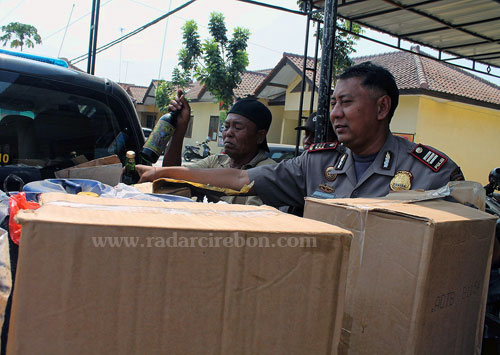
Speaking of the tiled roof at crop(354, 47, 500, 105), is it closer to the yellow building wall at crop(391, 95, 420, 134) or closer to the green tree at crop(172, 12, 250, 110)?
the yellow building wall at crop(391, 95, 420, 134)

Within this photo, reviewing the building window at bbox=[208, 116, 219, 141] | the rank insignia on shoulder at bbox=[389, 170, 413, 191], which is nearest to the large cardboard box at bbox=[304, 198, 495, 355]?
the rank insignia on shoulder at bbox=[389, 170, 413, 191]

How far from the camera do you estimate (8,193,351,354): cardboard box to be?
24.1 inches

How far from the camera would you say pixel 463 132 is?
12.9 meters

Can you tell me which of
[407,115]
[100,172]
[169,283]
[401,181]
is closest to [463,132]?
[407,115]

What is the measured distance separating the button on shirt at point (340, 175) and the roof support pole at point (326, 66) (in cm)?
67

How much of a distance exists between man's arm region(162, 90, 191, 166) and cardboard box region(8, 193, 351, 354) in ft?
4.39

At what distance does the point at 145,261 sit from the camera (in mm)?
658

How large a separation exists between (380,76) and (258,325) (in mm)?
1403

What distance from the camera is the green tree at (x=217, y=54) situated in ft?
49.1

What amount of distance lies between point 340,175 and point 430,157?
36 centimetres

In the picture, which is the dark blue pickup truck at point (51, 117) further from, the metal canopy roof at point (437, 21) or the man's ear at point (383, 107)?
the metal canopy roof at point (437, 21)

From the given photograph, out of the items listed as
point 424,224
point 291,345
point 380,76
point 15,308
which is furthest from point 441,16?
point 15,308

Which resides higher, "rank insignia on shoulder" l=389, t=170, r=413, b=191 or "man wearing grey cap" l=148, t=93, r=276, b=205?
"man wearing grey cap" l=148, t=93, r=276, b=205

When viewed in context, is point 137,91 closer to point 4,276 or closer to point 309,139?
point 309,139
